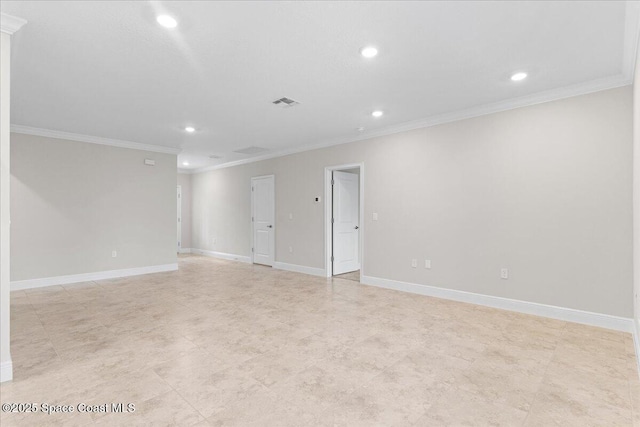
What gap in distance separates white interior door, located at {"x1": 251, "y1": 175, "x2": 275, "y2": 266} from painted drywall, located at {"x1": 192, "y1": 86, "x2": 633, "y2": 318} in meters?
2.08

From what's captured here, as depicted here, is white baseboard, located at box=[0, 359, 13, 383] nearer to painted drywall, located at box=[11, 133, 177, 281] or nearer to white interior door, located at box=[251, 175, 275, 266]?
painted drywall, located at box=[11, 133, 177, 281]

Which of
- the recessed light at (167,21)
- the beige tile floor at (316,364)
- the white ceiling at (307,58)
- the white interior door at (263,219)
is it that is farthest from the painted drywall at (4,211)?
the white interior door at (263,219)

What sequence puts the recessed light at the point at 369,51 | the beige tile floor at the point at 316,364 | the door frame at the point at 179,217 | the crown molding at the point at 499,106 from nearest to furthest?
the beige tile floor at the point at 316,364
the recessed light at the point at 369,51
the crown molding at the point at 499,106
the door frame at the point at 179,217

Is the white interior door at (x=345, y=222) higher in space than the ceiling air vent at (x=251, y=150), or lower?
lower

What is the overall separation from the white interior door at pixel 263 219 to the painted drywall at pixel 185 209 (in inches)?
125

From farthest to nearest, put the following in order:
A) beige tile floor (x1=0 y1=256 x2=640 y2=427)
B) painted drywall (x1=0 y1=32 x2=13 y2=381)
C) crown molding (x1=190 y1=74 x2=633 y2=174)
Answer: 1. crown molding (x1=190 y1=74 x2=633 y2=174)
2. painted drywall (x1=0 y1=32 x2=13 y2=381)
3. beige tile floor (x1=0 y1=256 x2=640 y2=427)

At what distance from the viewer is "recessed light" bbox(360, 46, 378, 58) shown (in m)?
2.71

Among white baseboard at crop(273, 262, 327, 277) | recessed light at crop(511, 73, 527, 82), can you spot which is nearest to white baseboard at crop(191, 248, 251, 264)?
white baseboard at crop(273, 262, 327, 277)

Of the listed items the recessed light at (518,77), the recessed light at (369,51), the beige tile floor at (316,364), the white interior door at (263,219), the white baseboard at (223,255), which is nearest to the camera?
the beige tile floor at (316,364)

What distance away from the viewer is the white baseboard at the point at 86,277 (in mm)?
5121

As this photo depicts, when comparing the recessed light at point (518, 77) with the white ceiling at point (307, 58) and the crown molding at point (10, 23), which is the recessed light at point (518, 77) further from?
the crown molding at point (10, 23)

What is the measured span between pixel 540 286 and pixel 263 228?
550 centimetres

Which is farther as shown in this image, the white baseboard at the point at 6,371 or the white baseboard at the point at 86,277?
the white baseboard at the point at 86,277

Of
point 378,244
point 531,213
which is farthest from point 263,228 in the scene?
point 531,213
